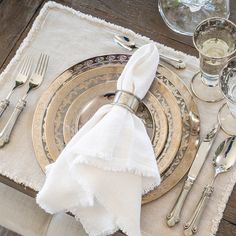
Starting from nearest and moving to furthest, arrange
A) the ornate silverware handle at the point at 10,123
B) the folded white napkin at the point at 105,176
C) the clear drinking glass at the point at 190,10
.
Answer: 1. the folded white napkin at the point at 105,176
2. the ornate silverware handle at the point at 10,123
3. the clear drinking glass at the point at 190,10

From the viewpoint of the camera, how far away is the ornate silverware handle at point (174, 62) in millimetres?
874

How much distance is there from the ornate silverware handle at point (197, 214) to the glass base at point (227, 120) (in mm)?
105

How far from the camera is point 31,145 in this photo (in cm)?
82

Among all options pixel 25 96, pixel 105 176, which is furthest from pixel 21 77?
pixel 105 176

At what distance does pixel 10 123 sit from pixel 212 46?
0.36 meters

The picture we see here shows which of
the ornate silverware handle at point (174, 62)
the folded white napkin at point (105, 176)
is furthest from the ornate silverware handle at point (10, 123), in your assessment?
the ornate silverware handle at point (174, 62)

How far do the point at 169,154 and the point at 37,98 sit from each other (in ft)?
0.80

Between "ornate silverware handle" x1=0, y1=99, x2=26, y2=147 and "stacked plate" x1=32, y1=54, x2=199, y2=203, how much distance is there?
0.03 metres

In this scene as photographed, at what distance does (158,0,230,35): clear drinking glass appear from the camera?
0.94 m

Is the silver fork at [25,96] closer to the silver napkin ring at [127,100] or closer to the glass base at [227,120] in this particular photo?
the silver napkin ring at [127,100]

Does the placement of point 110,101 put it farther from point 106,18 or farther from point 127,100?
point 106,18

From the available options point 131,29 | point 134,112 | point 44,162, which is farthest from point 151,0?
point 44,162

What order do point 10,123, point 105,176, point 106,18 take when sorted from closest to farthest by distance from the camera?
point 105,176 < point 10,123 < point 106,18

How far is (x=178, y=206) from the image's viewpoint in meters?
0.76
